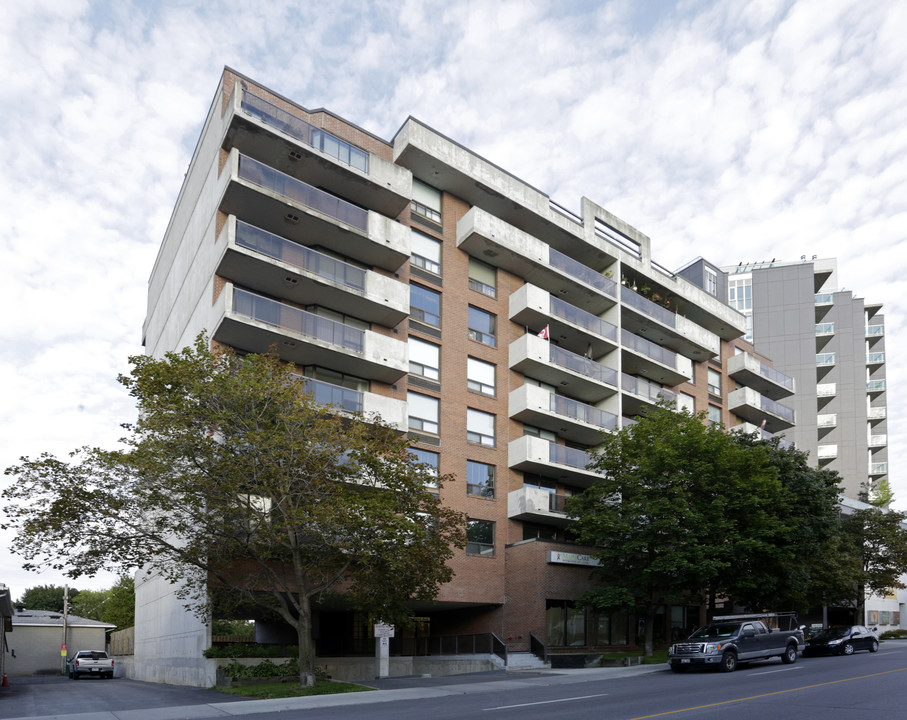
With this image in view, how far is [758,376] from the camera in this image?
56.8 metres

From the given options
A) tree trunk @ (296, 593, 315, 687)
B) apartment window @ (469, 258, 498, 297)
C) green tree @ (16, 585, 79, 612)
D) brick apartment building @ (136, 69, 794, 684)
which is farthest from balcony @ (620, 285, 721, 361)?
green tree @ (16, 585, 79, 612)

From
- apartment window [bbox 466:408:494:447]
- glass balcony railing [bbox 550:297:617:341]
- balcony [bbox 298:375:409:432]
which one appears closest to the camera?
balcony [bbox 298:375:409:432]

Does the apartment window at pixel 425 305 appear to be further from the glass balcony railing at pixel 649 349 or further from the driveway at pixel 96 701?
the driveway at pixel 96 701

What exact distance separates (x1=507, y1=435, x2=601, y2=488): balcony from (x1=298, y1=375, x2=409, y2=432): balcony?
253 inches

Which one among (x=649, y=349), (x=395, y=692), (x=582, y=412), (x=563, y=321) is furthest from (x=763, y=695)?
(x=649, y=349)

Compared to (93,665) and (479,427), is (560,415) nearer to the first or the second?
(479,427)

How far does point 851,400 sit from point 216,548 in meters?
84.7

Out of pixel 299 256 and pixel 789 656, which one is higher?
pixel 299 256

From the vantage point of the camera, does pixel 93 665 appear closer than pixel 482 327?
No

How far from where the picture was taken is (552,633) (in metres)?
36.0

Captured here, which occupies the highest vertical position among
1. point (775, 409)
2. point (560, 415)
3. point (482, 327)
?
point (482, 327)

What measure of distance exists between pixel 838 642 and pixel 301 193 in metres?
27.8

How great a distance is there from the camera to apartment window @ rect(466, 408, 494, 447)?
1480 inches

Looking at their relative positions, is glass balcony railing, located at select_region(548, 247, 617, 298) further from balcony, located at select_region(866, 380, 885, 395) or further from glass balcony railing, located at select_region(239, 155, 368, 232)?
Answer: balcony, located at select_region(866, 380, 885, 395)
